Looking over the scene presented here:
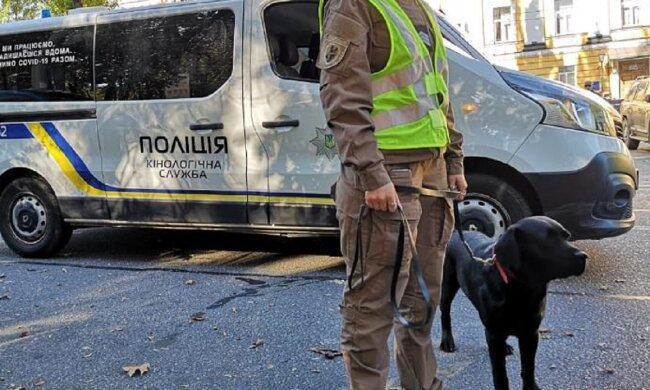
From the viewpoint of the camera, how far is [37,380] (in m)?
3.75

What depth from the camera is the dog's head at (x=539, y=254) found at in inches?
111

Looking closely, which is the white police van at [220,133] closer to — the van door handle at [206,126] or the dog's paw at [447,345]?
the van door handle at [206,126]

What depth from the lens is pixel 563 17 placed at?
113ft

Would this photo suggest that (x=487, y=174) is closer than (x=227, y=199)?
Yes

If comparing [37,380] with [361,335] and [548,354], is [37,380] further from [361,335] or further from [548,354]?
[548,354]

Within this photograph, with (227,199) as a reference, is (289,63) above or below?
above

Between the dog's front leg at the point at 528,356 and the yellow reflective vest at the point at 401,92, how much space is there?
1.02m

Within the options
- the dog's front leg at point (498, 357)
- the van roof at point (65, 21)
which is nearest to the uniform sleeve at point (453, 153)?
the dog's front leg at point (498, 357)

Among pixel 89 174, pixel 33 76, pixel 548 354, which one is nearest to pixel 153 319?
pixel 89 174

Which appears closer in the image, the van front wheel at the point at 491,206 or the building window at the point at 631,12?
the van front wheel at the point at 491,206

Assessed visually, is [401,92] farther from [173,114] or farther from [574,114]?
[173,114]

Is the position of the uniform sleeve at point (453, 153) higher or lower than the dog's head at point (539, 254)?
higher

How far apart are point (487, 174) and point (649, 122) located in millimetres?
11107

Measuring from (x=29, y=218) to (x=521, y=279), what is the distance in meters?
5.25
